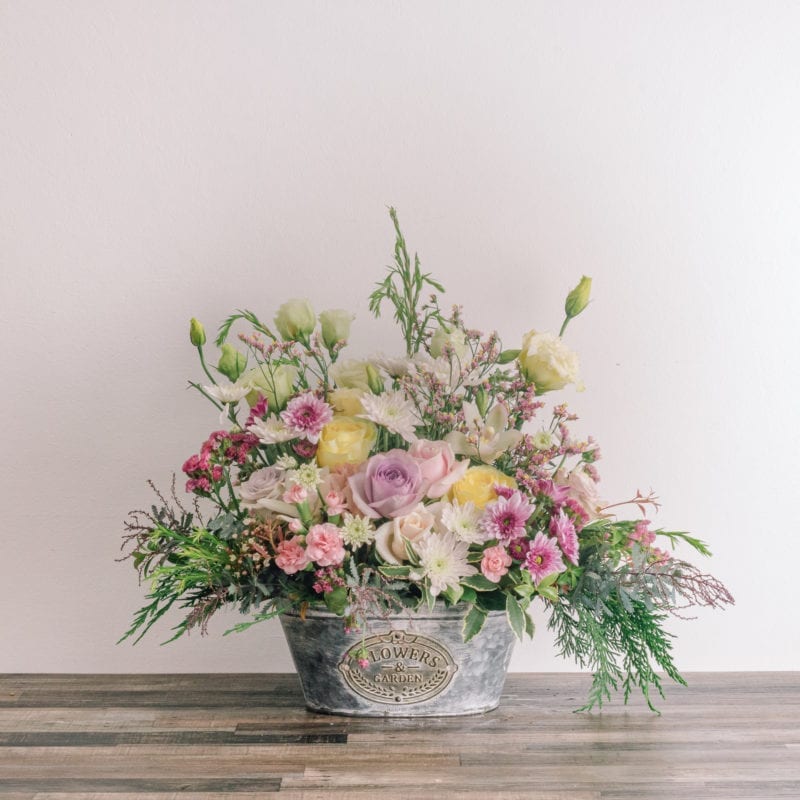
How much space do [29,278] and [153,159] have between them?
0.77 ft

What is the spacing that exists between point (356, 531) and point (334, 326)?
291 mm

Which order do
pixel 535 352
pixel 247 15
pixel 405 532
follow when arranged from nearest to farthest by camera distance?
pixel 405 532 < pixel 535 352 < pixel 247 15

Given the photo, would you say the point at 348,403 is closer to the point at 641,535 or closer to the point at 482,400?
the point at 482,400

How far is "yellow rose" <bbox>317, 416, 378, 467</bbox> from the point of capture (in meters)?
1.06

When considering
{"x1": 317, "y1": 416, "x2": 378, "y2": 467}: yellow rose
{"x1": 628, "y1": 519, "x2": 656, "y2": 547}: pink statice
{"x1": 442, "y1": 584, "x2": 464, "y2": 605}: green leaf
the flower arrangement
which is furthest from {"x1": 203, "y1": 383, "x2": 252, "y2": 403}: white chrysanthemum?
{"x1": 628, "y1": 519, "x2": 656, "y2": 547}: pink statice

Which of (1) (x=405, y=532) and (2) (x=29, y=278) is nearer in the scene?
(1) (x=405, y=532)

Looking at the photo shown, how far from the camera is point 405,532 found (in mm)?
1016

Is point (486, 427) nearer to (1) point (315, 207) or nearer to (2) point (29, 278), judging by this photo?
(1) point (315, 207)

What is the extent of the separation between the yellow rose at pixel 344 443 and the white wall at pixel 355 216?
0.29 m

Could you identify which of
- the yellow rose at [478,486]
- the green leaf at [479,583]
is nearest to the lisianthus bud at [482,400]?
the yellow rose at [478,486]

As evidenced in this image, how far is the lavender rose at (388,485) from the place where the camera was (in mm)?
1021

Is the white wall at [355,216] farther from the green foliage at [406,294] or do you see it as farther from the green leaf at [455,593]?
the green leaf at [455,593]

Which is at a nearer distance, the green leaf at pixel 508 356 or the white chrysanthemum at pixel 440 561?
the white chrysanthemum at pixel 440 561

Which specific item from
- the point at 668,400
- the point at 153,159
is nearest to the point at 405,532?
the point at 668,400
